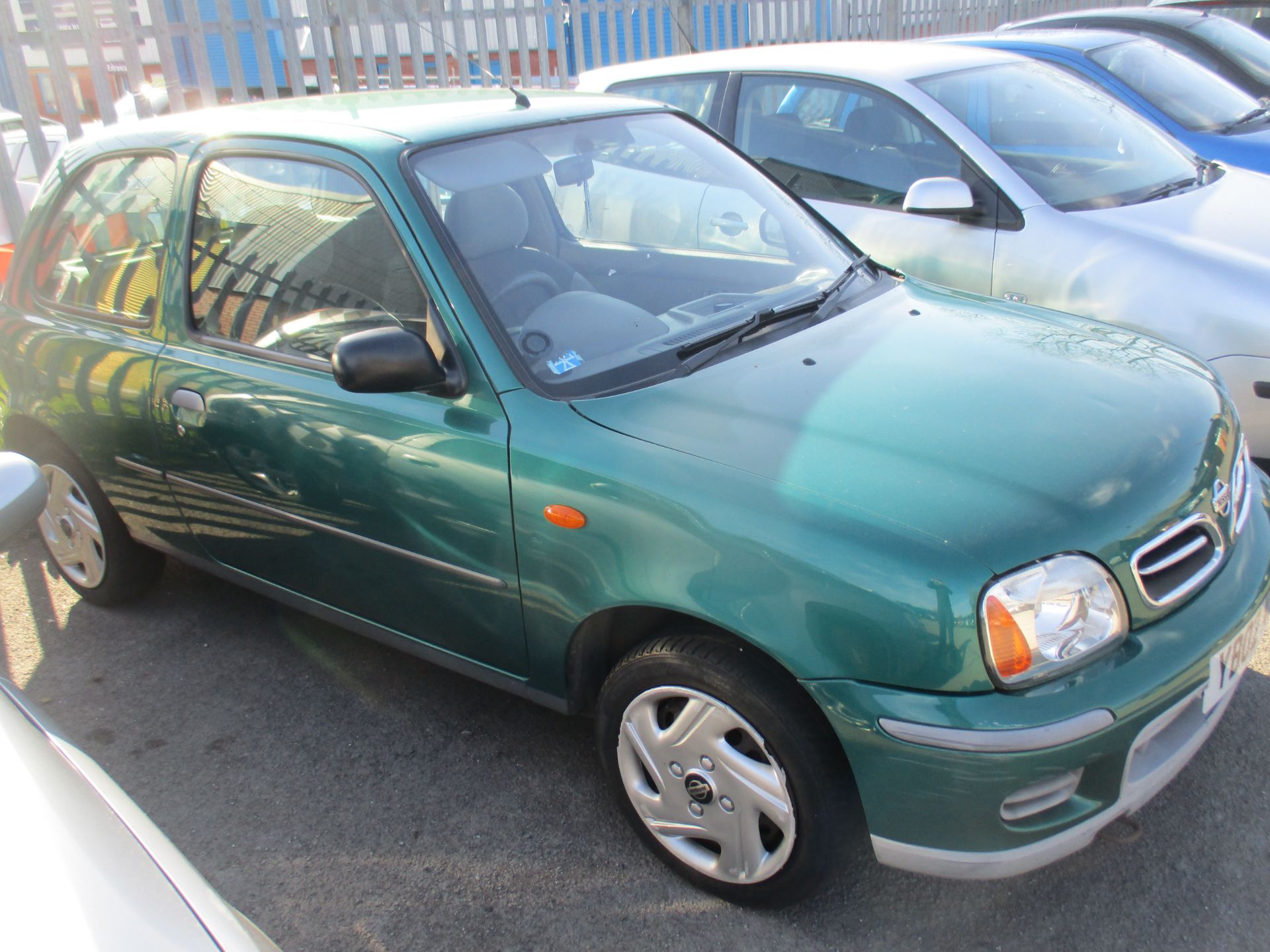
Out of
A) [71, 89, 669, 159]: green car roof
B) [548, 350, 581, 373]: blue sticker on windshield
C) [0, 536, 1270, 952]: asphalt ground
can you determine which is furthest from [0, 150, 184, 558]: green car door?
[548, 350, 581, 373]: blue sticker on windshield

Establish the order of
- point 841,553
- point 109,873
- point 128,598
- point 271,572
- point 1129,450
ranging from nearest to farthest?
point 109,873
point 841,553
point 1129,450
point 271,572
point 128,598

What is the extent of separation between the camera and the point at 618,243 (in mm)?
3094

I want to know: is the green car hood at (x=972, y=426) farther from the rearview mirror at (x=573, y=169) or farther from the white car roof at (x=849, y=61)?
the white car roof at (x=849, y=61)

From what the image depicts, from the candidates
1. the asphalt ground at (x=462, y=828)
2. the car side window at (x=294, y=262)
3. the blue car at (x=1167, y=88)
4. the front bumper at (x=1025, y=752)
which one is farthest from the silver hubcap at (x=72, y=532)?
the blue car at (x=1167, y=88)

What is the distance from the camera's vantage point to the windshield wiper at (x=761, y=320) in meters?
2.54

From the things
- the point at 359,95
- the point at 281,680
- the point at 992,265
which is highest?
the point at 359,95

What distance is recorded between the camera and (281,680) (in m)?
3.36

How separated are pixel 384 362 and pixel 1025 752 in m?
1.53

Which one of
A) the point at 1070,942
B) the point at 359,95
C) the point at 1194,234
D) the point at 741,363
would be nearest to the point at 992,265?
the point at 1194,234

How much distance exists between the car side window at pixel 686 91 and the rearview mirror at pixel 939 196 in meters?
1.37

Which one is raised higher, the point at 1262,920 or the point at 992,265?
the point at 992,265

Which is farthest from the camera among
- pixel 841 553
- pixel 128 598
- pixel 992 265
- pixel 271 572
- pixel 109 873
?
pixel 992 265

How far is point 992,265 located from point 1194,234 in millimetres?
714

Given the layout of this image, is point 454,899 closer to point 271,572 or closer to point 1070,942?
point 271,572
